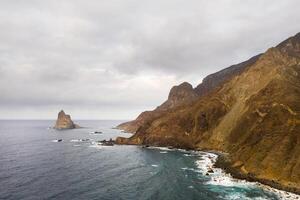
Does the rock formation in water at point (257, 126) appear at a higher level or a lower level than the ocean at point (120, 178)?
higher

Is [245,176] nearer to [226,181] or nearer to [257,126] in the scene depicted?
[226,181]

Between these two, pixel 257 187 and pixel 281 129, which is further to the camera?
pixel 281 129

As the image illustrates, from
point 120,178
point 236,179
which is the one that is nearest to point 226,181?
point 236,179

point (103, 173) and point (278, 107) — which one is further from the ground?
point (278, 107)

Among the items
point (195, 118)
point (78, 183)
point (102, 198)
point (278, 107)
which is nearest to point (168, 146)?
point (195, 118)

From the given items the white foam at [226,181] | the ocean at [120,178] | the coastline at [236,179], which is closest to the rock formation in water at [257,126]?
the coastline at [236,179]

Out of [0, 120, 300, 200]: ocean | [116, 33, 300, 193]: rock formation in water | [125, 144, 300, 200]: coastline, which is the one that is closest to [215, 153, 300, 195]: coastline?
[125, 144, 300, 200]: coastline

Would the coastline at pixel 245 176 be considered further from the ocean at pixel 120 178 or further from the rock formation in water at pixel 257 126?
the ocean at pixel 120 178

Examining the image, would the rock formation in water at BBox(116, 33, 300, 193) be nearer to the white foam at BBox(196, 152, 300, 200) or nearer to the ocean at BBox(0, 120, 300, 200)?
the white foam at BBox(196, 152, 300, 200)

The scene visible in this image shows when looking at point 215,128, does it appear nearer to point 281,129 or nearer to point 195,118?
point 195,118
